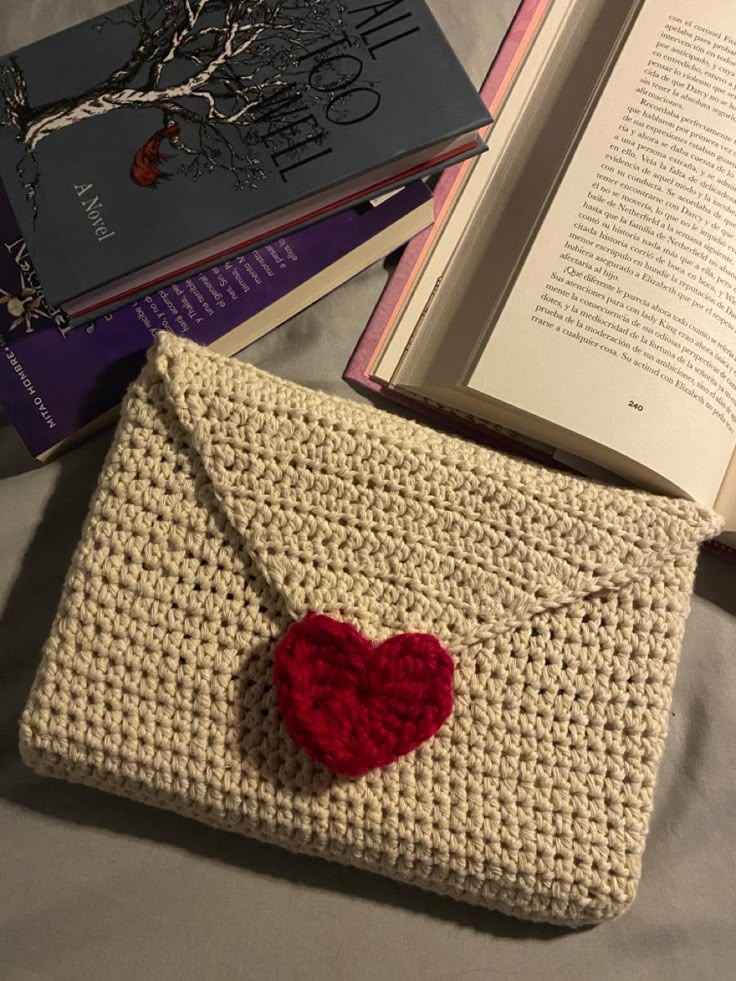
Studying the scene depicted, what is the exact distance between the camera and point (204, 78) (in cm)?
54

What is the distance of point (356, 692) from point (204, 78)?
436 mm

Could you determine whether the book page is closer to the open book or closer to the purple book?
the open book

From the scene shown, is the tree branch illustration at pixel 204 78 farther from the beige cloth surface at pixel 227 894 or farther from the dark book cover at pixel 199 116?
the beige cloth surface at pixel 227 894

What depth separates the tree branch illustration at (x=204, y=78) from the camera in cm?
53

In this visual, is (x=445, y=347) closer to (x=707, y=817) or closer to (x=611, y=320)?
(x=611, y=320)

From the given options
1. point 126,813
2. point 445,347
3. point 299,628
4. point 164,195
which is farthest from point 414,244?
point 126,813

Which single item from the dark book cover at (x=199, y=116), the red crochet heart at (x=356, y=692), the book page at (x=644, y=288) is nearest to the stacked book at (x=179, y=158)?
the dark book cover at (x=199, y=116)

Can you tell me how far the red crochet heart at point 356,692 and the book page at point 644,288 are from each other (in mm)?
201

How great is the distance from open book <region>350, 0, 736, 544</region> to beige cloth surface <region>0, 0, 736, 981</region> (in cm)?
24

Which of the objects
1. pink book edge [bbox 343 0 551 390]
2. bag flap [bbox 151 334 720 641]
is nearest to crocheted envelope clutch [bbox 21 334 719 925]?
bag flap [bbox 151 334 720 641]

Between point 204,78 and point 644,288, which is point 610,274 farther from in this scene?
point 204,78

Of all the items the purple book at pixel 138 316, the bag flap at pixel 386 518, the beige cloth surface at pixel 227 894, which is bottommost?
the beige cloth surface at pixel 227 894

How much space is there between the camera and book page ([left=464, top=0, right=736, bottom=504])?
0.54 metres

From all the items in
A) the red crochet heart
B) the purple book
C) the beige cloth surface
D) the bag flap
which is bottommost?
the beige cloth surface
